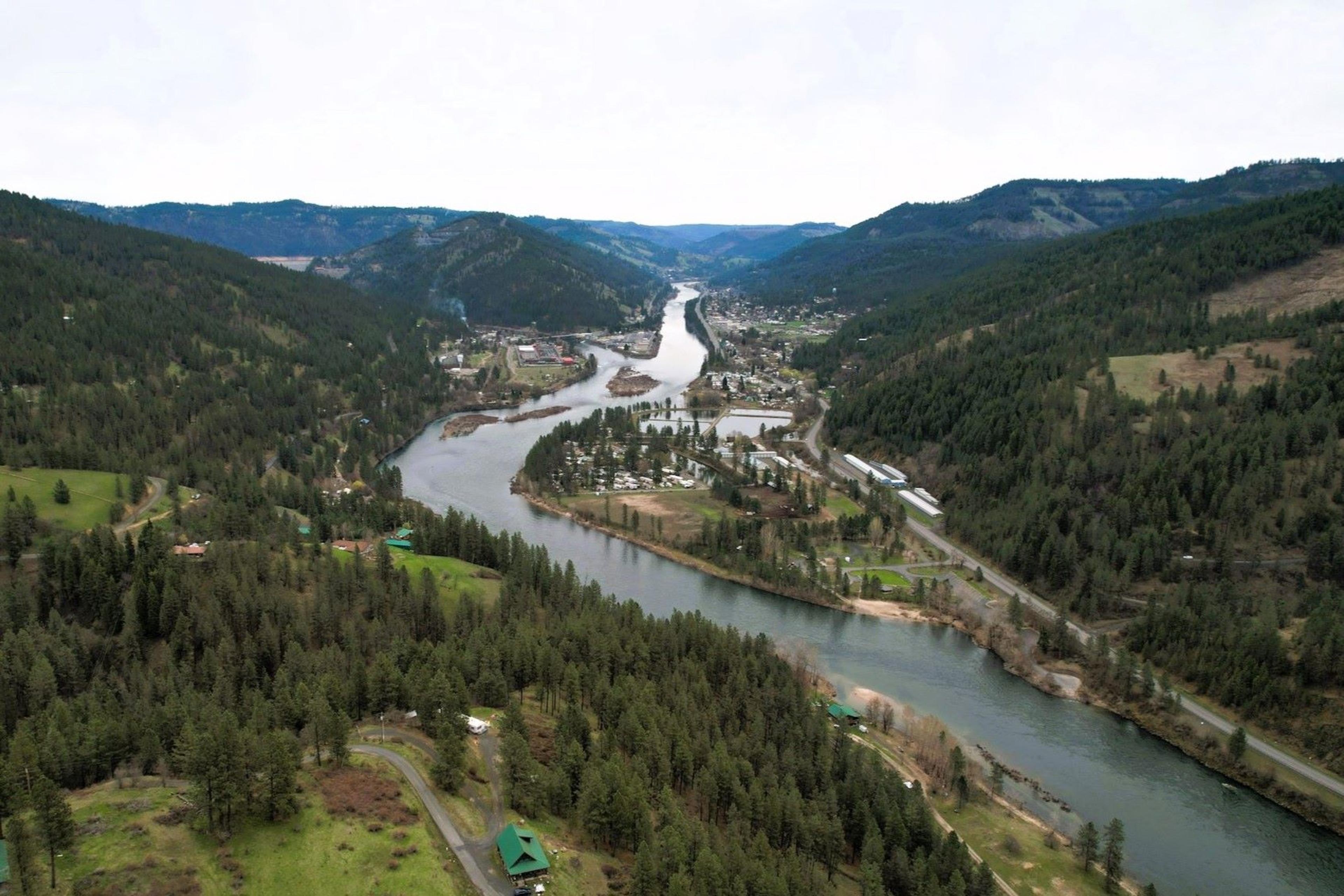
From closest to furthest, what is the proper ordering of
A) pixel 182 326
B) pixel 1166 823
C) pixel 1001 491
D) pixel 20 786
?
pixel 20 786 → pixel 1166 823 → pixel 1001 491 → pixel 182 326

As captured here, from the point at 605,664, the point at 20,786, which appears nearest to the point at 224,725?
the point at 20,786

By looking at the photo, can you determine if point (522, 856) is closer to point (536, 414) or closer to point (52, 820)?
point (52, 820)

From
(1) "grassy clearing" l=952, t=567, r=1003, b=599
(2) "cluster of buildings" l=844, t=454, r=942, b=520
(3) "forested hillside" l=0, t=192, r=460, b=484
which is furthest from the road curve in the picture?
(2) "cluster of buildings" l=844, t=454, r=942, b=520

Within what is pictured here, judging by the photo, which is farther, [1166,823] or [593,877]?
[1166,823]

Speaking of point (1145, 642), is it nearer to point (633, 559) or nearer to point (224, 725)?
point (633, 559)

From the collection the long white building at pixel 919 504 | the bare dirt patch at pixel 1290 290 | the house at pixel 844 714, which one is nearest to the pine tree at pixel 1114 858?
the house at pixel 844 714

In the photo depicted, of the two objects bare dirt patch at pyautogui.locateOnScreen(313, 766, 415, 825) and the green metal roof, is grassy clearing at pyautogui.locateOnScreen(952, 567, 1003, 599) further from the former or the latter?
bare dirt patch at pyautogui.locateOnScreen(313, 766, 415, 825)

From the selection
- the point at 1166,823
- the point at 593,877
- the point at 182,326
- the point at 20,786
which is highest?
the point at 182,326
